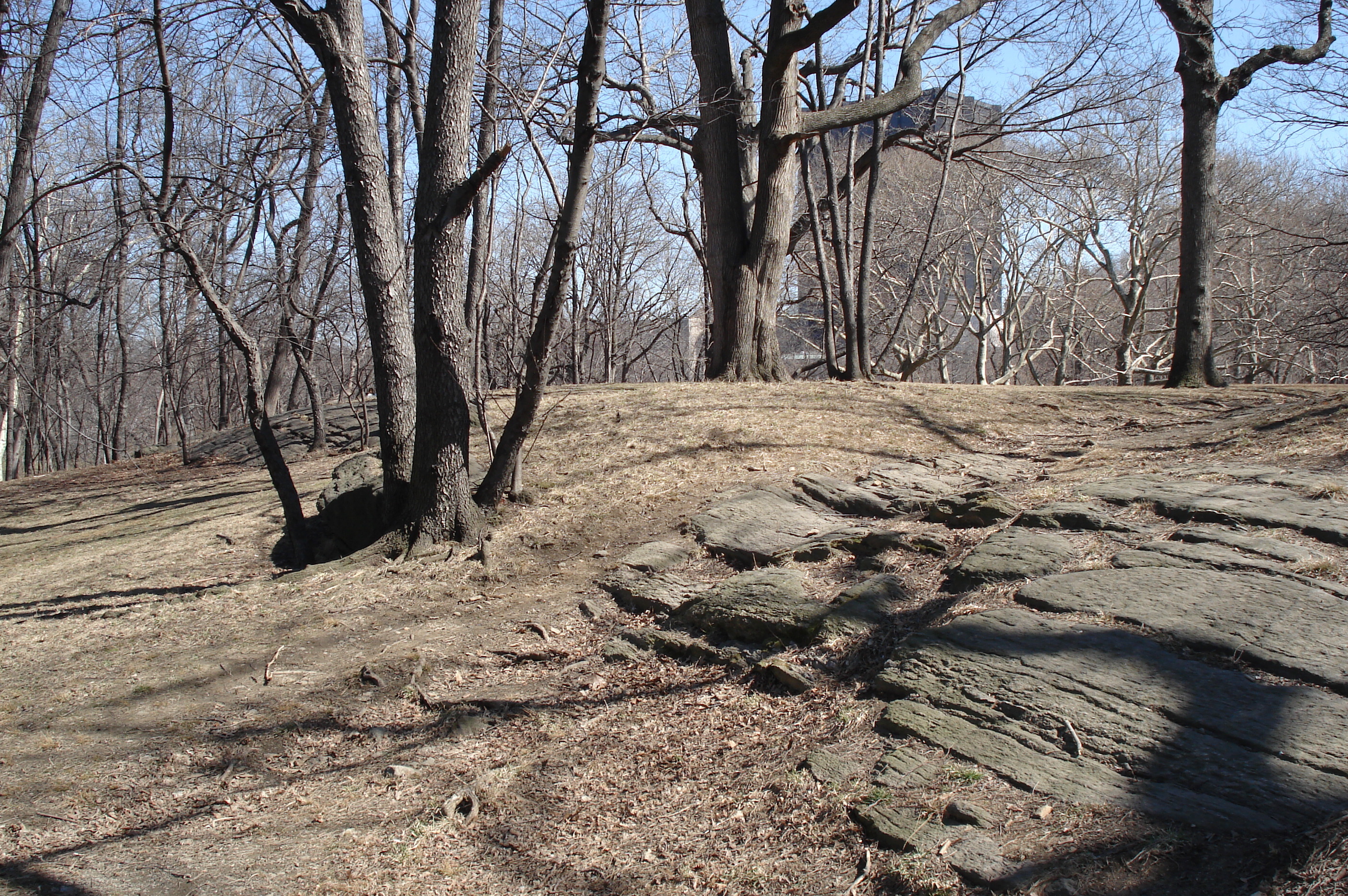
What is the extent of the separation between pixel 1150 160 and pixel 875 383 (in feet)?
50.7

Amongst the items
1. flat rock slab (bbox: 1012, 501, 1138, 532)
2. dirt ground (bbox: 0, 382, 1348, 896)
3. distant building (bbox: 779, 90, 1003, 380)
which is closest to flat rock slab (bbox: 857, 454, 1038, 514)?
dirt ground (bbox: 0, 382, 1348, 896)

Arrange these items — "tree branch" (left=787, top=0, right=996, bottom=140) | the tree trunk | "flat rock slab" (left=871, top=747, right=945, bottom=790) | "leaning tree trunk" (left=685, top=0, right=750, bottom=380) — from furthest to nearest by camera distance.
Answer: "leaning tree trunk" (left=685, top=0, right=750, bottom=380) → "tree branch" (left=787, top=0, right=996, bottom=140) → the tree trunk → "flat rock slab" (left=871, top=747, right=945, bottom=790)

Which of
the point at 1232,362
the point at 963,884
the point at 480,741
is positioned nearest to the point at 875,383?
the point at 480,741

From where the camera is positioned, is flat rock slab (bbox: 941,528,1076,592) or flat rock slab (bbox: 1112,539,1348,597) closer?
flat rock slab (bbox: 1112,539,1348,597)

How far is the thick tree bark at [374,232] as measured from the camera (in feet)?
19.8

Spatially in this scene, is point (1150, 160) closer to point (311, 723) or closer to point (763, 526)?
point (763, 526)

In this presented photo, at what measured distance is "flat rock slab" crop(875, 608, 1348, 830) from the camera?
8.13ft

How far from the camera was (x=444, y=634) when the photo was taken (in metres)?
4.79

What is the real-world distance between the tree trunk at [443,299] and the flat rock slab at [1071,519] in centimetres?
374

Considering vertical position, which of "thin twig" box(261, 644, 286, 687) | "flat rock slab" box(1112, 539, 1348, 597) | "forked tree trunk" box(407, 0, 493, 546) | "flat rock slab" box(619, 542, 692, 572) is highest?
"forked tree trunk" box(407, 0, 493, 546)

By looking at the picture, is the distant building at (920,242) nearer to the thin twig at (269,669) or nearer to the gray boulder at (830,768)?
the thin twig at (269,669)

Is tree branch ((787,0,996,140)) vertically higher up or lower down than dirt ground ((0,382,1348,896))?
higher up

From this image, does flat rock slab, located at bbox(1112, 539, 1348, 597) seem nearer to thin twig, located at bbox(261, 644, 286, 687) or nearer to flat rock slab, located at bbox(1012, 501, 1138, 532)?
flat rock slab, located at bbox(1012, 501, 1138, 532)

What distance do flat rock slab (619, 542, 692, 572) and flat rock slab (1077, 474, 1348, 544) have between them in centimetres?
267
